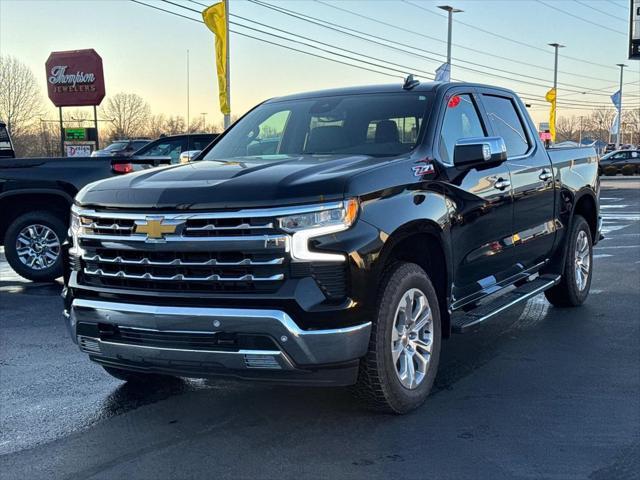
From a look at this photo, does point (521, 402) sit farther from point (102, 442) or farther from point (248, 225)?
point (102, 442)

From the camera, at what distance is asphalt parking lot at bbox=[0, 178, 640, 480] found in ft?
12.2

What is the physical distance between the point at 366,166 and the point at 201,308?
1237 millimetres

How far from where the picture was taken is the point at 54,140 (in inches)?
2638

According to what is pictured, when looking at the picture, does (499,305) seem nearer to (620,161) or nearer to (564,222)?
(564,222)

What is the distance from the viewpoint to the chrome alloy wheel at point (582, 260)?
7.37 metres

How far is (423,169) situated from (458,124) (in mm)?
950

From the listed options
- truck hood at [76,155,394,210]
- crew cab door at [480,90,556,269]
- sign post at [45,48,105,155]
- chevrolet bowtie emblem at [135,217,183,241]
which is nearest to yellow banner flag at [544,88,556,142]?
sign post at [45,48,105,155]

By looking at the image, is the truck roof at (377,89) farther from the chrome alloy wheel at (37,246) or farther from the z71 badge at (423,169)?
the chrome alloy wheel at (37,246)

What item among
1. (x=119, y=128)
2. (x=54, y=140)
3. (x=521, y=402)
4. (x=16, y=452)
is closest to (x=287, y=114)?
(x=521, y=402)

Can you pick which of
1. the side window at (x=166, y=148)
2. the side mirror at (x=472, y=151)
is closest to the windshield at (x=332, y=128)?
the side mirror at (x=472, y=151)

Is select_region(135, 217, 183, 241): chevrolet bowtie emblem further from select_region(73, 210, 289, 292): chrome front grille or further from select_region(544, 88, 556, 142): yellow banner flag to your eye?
select_region(544, 88, 556, 142): yellow banner flag

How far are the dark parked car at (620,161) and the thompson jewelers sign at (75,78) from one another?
30532 millimetres

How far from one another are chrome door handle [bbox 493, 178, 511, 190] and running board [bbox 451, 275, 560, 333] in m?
0.82

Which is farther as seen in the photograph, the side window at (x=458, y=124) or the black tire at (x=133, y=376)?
the side window at (x=458, y=124)
